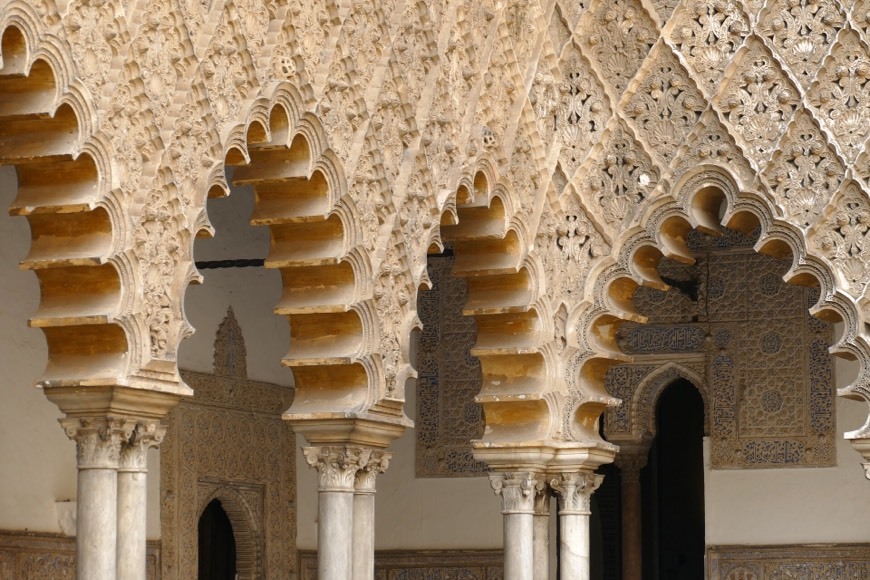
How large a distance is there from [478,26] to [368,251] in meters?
1.63

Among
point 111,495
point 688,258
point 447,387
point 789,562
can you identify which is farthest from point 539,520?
point 111,495

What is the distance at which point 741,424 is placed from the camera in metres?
11.6

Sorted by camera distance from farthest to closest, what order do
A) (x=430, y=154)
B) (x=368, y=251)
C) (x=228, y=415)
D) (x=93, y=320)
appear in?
1. (x=228, y=415)
2. (x=430, y=154)
3. (x=368, y=251)
4. (x=93, y=320)

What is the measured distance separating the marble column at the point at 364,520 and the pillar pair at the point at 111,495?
1.75m

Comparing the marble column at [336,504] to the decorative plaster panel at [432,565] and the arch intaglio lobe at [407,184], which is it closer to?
the arch intaglio lobe at [407,184]

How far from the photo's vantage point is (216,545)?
467 inches

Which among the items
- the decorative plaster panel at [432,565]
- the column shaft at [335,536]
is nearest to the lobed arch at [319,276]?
the column shaft at [335,536]

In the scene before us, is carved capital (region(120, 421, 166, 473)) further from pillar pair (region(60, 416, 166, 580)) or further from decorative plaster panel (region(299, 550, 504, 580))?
decorative plaster panel (region(299, 550, 504, 580))

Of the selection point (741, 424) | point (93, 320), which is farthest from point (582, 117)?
point (93, 320)

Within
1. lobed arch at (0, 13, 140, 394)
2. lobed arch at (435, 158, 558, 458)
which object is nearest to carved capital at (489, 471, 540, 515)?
lobed arch at (435, 158, 558, 458)

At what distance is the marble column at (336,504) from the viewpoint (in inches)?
314

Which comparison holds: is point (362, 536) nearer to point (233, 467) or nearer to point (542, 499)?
point (542, 499)

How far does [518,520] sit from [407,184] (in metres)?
2.21

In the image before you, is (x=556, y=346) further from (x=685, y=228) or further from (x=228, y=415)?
(x=228, y=415)
